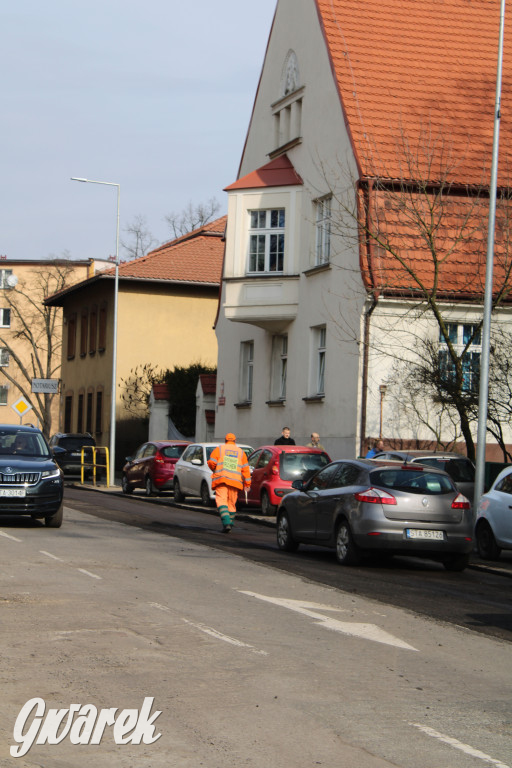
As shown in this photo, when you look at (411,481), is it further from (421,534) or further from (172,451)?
(172,451)

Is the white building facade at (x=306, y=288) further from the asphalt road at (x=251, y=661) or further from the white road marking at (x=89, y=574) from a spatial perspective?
the white road marking at (x=89, y=574)

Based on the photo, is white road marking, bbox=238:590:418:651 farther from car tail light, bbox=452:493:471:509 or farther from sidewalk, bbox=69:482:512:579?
sidewalk, bbox=69:482:512:579

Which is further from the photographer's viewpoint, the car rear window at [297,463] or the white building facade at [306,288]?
the white building facade at [306,288]

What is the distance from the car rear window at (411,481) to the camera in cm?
1592

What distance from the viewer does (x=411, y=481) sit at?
52.5 ft

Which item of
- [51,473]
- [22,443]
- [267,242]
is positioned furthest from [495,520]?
[267,242]

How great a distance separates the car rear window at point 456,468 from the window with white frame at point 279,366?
13.2 m

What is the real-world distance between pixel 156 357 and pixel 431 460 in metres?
31.2

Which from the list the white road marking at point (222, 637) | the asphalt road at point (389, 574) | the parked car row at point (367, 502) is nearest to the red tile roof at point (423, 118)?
the parked car row at point (367, 502)

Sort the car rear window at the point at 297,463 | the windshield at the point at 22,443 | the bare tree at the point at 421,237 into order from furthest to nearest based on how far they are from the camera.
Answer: the bare tree at the point at 421,237 → the car rear window at the point at 297,463 → the windshield at the point at 22,443

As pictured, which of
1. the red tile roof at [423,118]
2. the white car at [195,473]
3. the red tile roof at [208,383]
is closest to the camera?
the red tile roof at [423,118]

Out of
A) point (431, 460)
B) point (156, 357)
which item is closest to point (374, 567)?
point (431, 460)

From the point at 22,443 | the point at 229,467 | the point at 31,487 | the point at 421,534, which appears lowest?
the point at 421,534

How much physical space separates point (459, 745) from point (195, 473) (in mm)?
24079
